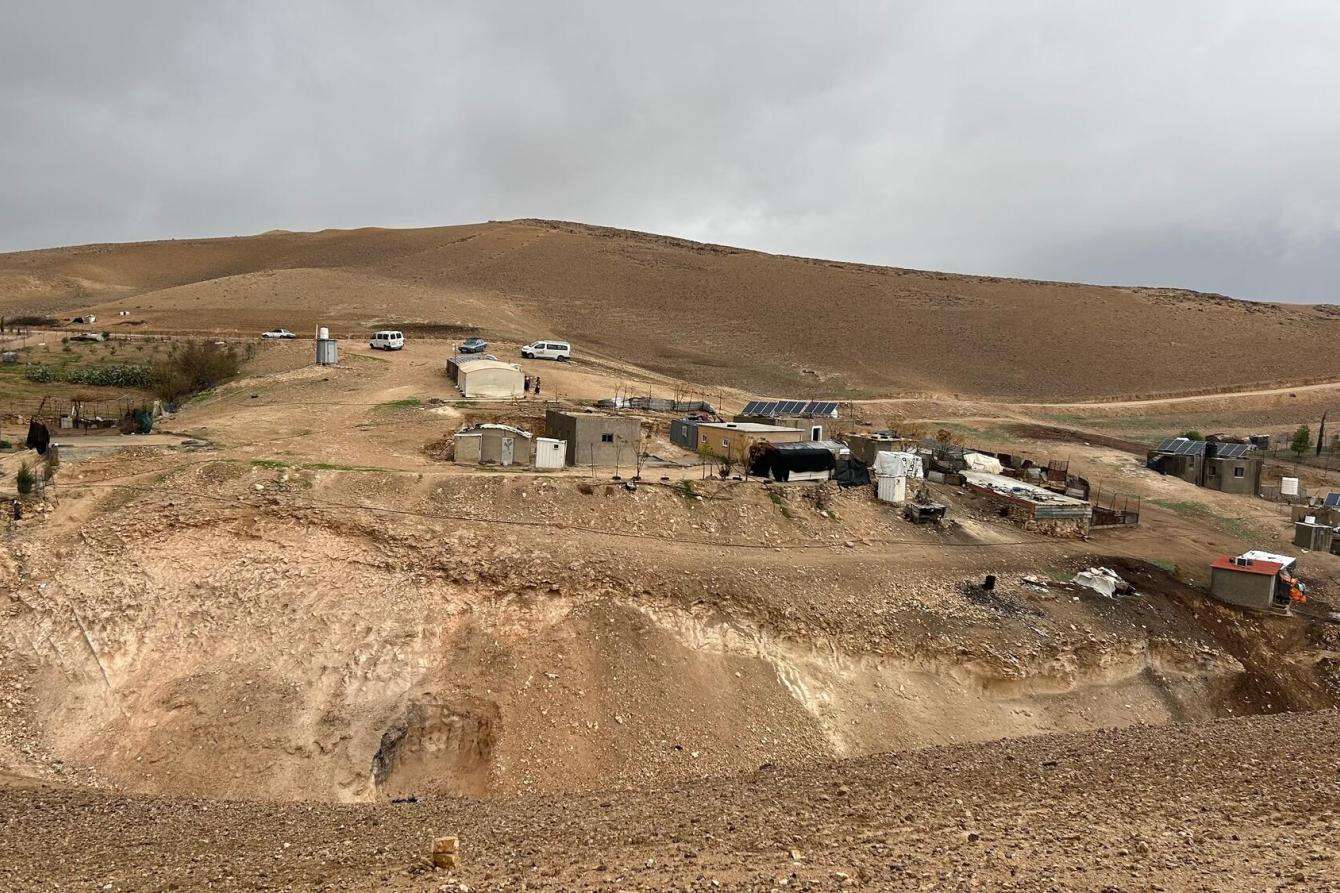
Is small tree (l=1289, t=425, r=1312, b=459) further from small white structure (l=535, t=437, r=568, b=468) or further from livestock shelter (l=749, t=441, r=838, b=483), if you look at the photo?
small white structure (l=535, t=437, r=568, b=468)

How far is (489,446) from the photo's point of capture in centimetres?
2553

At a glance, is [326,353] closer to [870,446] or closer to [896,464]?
[870,446]

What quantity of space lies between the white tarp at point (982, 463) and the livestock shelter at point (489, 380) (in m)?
17.9

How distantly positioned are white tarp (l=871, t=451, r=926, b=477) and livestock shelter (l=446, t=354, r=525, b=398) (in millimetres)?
15306

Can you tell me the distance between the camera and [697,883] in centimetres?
901

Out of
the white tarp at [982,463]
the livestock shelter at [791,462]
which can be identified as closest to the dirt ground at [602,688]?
the livestock shelter at [791,462]

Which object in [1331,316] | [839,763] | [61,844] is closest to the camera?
[61,844]

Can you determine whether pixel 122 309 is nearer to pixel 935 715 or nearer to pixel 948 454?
pixel 948 454

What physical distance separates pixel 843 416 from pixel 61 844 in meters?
43.0

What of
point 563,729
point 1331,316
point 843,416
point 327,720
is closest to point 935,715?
point 563,729

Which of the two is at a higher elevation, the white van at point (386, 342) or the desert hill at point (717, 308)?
the desert hill at point (717, 308)

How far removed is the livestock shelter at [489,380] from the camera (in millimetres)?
34781

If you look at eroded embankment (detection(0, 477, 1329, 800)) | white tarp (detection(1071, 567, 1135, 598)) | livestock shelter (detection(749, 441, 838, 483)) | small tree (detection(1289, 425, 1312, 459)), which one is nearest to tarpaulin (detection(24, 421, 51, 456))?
eroded embankment (detection(0, 477, 1329, 800))

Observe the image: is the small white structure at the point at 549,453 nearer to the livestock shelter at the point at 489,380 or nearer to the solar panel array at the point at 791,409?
the livestock shelter at the point at 489,380
